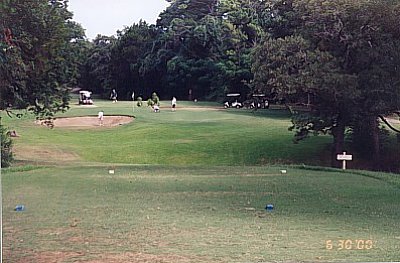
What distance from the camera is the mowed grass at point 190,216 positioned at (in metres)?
3.06

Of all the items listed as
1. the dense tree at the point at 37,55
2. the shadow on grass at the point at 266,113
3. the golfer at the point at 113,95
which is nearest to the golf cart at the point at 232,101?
the shadow on grass at the point at 266,113

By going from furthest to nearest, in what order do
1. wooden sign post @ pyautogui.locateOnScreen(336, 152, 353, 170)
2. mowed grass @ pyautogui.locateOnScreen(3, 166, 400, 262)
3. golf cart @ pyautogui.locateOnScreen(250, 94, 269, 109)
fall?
wooden sign post @ pyautogui.locateOnScreen(336, 152, 353, 170)
golf cart @ pyautogui.locateOnScreen(250, 94, 269, 109)
mowed grass @ pyautogui.locateOnScreen(3, 166, 400, 262)

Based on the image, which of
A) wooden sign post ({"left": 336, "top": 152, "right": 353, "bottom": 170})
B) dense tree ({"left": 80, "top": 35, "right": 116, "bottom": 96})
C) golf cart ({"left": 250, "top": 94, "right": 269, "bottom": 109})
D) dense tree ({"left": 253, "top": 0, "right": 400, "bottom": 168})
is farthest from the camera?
dense tree ({"left": 253, "top": 0, "right": 400, "bottom": 168})

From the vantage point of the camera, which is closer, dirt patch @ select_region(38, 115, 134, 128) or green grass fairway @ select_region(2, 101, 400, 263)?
green grass fairway @ select_region(2, 101, 400, 263)

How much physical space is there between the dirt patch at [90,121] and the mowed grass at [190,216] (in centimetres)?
29

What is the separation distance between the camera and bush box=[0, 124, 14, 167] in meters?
3.41

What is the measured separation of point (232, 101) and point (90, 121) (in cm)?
85

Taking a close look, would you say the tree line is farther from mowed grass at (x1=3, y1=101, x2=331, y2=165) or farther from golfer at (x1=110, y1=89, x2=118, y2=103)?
mowed grass at (x1=3, y1=101, x2=331, y2=165)

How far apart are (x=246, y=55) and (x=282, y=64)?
71cm

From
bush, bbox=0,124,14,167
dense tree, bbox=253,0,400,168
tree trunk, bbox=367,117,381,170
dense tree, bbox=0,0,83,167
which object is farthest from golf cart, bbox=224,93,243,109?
bush, bbox=0,124,14,167

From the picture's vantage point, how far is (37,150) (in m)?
3.73

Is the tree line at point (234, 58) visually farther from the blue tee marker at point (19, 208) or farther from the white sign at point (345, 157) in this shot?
the blue tee marker at point (19, 208)

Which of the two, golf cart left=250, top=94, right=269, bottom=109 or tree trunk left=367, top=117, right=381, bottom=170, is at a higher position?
golf cart left=250, top=94, right=269, bottom=109
